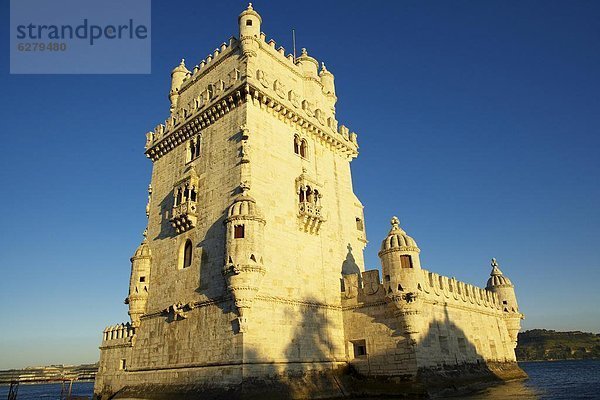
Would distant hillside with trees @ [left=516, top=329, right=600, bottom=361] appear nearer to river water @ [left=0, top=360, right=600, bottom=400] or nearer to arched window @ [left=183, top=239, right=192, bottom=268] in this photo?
river water @ [left=0, top=360, right=600, bottom=400]

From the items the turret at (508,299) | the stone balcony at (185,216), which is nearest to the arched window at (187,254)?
the stone balcony at (185,216)

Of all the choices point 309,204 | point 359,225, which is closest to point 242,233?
point 309,204

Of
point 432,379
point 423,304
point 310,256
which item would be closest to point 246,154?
point 310,256

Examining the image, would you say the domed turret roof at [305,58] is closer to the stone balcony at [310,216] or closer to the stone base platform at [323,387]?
the stone balcony at [310,216]

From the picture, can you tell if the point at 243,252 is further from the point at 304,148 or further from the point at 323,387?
the point at 304,148

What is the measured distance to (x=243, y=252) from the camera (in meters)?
Answer: 20.6

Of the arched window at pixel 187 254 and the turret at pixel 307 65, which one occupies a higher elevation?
the turret at pixel 307 65

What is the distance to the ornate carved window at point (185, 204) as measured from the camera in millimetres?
25047

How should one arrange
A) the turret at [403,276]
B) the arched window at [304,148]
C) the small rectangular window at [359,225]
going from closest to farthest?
the turret at [403,276] < the arched window at [304,148] < the small rectangular window at [359,225]

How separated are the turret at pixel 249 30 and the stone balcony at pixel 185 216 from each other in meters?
10.8

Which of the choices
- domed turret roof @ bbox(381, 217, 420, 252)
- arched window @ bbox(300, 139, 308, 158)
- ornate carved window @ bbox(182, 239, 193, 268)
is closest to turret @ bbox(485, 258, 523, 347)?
domed turret roof @ bbox(381, 217, 420, 252)

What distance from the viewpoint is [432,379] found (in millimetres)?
22562

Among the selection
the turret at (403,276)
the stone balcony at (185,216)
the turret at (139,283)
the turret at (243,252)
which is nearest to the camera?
the turret at (243,252)

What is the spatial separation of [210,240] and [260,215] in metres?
3.72
